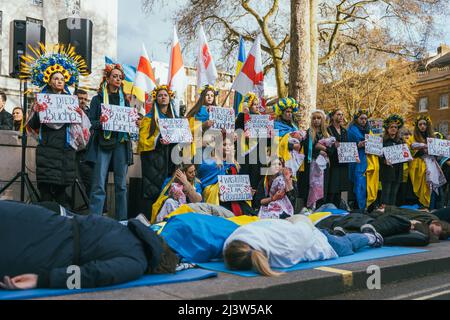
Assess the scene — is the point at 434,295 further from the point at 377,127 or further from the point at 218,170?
the point at 377,127

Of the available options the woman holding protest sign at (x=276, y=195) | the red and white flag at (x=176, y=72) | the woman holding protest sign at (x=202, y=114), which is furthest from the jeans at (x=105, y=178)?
the red and white flag at (x=176, y=72)

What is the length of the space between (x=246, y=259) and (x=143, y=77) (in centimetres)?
667

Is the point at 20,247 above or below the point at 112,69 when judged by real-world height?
below

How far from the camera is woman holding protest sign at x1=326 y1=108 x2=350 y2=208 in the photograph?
30.8ft

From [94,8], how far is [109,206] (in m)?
29.6

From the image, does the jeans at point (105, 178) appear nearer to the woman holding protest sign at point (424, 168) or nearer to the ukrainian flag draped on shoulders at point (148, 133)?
the ukrainian flag draped on shoulders at point (148, 133)

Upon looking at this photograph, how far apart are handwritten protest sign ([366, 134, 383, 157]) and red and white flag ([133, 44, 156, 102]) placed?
4244 mm

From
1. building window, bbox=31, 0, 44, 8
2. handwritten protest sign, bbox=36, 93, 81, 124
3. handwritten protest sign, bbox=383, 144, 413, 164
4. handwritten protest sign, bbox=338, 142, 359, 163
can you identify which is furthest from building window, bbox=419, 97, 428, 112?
handwritten protest sign, bbox=36, 93, 81, 124

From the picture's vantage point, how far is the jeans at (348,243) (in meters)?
5.74

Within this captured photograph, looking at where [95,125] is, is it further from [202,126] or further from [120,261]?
[120,261]

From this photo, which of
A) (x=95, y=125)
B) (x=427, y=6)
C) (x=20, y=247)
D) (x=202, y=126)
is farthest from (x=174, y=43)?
(x=427, y=6)

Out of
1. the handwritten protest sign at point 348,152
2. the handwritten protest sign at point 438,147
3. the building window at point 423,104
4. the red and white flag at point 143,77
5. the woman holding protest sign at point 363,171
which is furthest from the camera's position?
the building window at point 423,104

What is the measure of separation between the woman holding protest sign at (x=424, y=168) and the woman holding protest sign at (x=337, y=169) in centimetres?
218
